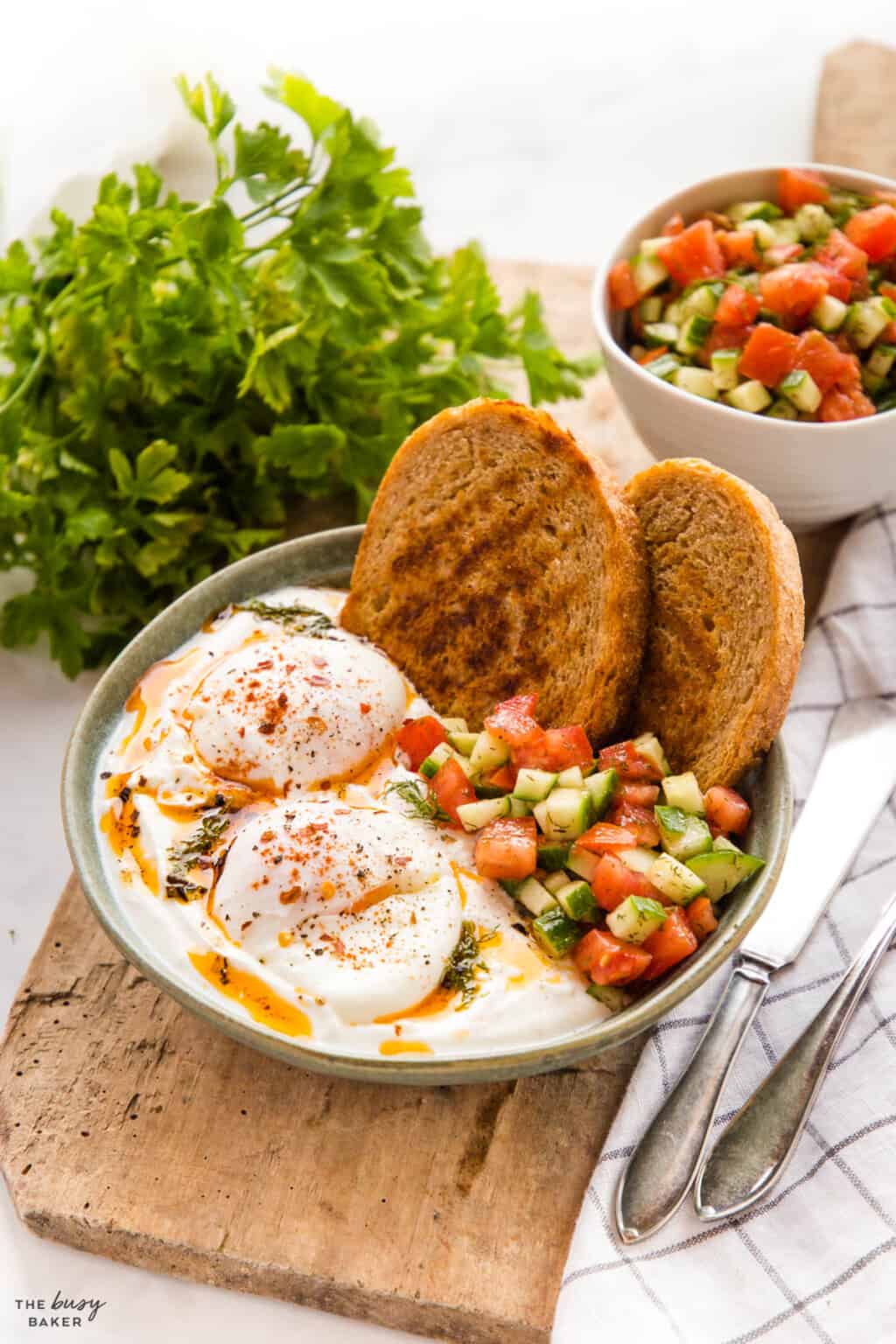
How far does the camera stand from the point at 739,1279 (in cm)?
281

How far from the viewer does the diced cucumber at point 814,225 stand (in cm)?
418

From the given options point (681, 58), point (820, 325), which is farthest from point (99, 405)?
point (681, 58)

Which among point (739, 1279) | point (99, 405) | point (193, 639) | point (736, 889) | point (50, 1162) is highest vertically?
point (99, 405)

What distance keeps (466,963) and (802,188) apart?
108 inches

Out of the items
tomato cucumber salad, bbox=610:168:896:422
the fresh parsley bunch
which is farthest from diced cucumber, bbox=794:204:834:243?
the fresh parsley bunch

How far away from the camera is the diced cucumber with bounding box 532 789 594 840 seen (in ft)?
9.96

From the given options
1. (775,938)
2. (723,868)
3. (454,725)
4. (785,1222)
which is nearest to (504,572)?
(454,725)

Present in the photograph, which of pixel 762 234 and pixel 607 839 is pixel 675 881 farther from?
pixel 762 234

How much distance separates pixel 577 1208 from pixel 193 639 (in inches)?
68.0

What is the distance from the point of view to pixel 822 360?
381 centimetres

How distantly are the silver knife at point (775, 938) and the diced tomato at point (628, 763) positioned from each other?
417 millimetres

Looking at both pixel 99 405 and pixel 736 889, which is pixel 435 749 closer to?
pixel 736 889

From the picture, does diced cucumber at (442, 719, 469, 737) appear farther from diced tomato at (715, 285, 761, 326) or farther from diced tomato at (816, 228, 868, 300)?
diced tomato at (816, 228, 868, 300)

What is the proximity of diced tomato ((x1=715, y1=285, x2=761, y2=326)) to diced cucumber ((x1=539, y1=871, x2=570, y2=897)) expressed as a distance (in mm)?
1777
